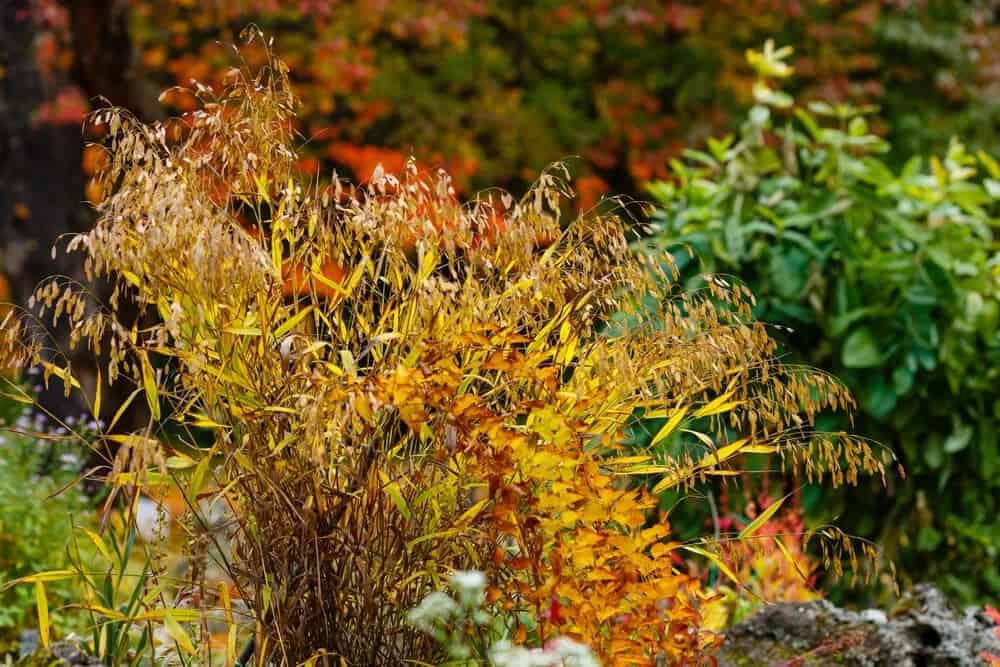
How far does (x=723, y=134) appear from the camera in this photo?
38.6 ft

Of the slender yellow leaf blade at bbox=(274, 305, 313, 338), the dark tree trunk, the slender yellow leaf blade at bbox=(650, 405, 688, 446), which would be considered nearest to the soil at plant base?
the slender yellow leaf blade at bbox=(650, 405, 688, 446)

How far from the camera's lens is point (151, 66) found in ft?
38.2

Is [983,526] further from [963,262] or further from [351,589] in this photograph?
[351,589]

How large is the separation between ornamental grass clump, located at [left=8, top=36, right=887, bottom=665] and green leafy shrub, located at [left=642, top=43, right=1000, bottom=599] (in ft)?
7.07

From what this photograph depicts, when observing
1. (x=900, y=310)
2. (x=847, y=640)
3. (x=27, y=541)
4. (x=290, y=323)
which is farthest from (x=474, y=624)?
(x=900, y=310)

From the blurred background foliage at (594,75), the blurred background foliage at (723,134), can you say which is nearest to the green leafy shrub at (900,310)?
the blurred background foliage at (723,134)

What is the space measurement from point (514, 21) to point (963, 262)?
7666mm

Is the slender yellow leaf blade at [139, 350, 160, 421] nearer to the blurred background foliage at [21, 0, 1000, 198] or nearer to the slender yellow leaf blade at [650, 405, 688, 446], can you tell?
the slender yellow leaf blade at [650, 405, 688, 446]

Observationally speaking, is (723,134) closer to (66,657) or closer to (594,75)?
(594,75)

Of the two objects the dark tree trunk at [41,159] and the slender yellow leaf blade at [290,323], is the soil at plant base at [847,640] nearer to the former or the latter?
the slender yellow leaf blade at [290,323]

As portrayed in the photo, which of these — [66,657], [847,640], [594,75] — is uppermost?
[66,657]

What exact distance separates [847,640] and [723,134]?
909cm

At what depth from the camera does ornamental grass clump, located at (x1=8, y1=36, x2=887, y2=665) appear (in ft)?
8.00

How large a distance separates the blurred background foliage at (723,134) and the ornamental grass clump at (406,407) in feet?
0.79
